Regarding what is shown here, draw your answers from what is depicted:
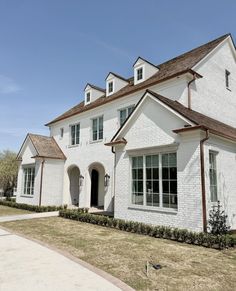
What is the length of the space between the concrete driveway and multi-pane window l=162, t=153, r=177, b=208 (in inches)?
217

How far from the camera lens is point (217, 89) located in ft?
50.6

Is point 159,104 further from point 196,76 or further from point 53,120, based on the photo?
point 53,120

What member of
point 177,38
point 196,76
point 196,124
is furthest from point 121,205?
point 177,38

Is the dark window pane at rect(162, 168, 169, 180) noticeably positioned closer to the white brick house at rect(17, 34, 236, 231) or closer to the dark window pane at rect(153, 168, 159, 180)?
the white brick house at rect(17, 34, 236, 231)

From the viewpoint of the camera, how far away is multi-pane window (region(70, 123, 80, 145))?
70.2 feet

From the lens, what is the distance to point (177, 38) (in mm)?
13969

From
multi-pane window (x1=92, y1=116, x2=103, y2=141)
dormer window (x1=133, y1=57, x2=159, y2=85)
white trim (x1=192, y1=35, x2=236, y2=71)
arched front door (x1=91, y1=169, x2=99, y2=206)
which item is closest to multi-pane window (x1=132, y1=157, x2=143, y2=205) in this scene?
white trim (x1=192, y1=35, x2=236, y2=71)

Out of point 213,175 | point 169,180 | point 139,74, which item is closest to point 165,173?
point 169,180

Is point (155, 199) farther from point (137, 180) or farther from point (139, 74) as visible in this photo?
point (139, 74)

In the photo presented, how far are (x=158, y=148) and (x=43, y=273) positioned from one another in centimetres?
748

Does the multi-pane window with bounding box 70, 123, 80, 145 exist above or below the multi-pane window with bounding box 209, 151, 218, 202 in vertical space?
above

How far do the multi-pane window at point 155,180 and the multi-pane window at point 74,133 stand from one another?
1004 centimetres

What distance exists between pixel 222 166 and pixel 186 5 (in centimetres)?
851

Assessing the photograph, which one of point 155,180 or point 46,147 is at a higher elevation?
point 46,147
